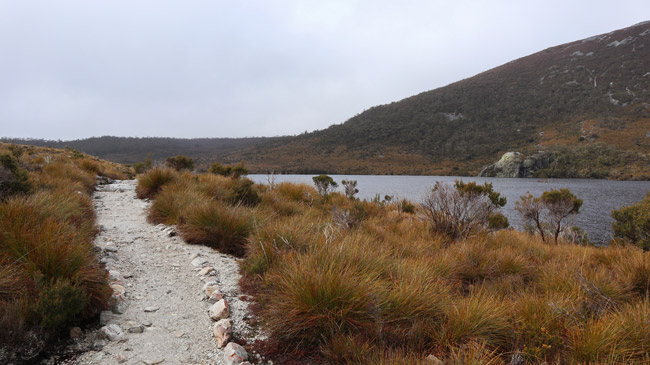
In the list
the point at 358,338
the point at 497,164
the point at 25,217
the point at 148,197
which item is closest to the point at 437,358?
the point at 358,338

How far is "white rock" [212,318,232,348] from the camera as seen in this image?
249cm

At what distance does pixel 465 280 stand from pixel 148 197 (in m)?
9.28

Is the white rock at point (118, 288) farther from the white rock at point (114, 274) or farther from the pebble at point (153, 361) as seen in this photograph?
the pebble at point (153, 361)

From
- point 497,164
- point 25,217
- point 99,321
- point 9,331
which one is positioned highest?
point 25,217

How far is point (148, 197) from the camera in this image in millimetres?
9266

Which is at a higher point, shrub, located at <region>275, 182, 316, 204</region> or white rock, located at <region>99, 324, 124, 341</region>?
white rock, located at <region>99, 324, 124, 341</region>

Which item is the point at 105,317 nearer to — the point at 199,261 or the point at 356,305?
the point at 199,261

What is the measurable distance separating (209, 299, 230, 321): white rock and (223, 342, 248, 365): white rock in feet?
1.75

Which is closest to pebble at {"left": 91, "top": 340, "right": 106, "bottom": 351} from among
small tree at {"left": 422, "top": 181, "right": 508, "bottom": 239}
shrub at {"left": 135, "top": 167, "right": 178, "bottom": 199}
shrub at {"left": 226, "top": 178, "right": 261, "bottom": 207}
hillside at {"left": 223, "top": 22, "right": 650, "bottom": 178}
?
shrub at {"left": 226, "top": 178, "right": 261, "bottom": 207}

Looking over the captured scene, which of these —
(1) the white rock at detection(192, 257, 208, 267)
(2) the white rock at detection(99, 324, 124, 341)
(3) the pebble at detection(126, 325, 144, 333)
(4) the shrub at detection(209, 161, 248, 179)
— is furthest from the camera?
(4) the shrub at detection(209, 161, 248, 179)

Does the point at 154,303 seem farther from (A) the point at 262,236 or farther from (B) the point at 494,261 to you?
(B) the point at 494,261

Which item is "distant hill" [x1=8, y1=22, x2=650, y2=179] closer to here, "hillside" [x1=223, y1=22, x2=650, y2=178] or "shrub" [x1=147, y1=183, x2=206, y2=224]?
"hillside" [x1=223, y1=22, x2=650, y2=178]

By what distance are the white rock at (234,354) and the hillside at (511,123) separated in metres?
44.7

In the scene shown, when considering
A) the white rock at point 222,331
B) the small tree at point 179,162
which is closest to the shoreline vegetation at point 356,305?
the white rock at point 222,331
